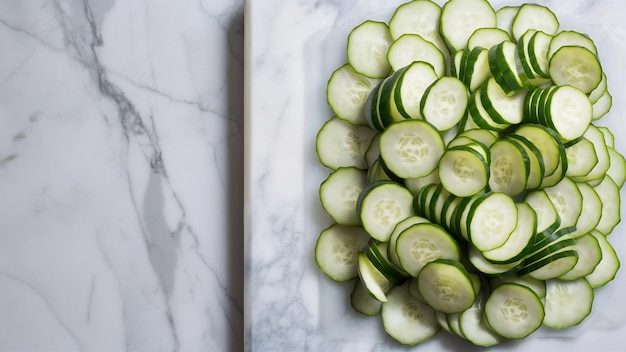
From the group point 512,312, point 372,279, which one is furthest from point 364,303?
point 512,312

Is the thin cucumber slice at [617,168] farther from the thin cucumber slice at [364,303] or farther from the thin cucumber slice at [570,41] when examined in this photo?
the thin cucumber slice at [364,303]

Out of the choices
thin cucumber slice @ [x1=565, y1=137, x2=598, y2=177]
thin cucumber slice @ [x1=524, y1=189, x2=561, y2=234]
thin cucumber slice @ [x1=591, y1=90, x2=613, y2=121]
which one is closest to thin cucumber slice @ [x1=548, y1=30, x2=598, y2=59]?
thin cucumber slice @ [x1=591, y1=90, x2=613, y2=121]

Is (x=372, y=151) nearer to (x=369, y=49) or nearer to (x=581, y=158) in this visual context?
(x=369, y=49)

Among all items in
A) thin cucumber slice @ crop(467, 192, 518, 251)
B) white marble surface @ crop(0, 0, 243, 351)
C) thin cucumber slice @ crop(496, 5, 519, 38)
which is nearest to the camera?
thin cucumber slice @ crop(467, 192, 518, 251)

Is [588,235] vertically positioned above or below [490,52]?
below

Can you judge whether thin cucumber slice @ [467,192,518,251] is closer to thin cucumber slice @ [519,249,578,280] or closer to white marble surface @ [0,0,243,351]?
thin cucumber slice @ [519,249,578,280]

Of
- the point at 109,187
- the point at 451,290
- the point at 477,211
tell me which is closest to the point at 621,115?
the point at 477,211

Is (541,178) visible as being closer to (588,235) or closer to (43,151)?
(588,235)
